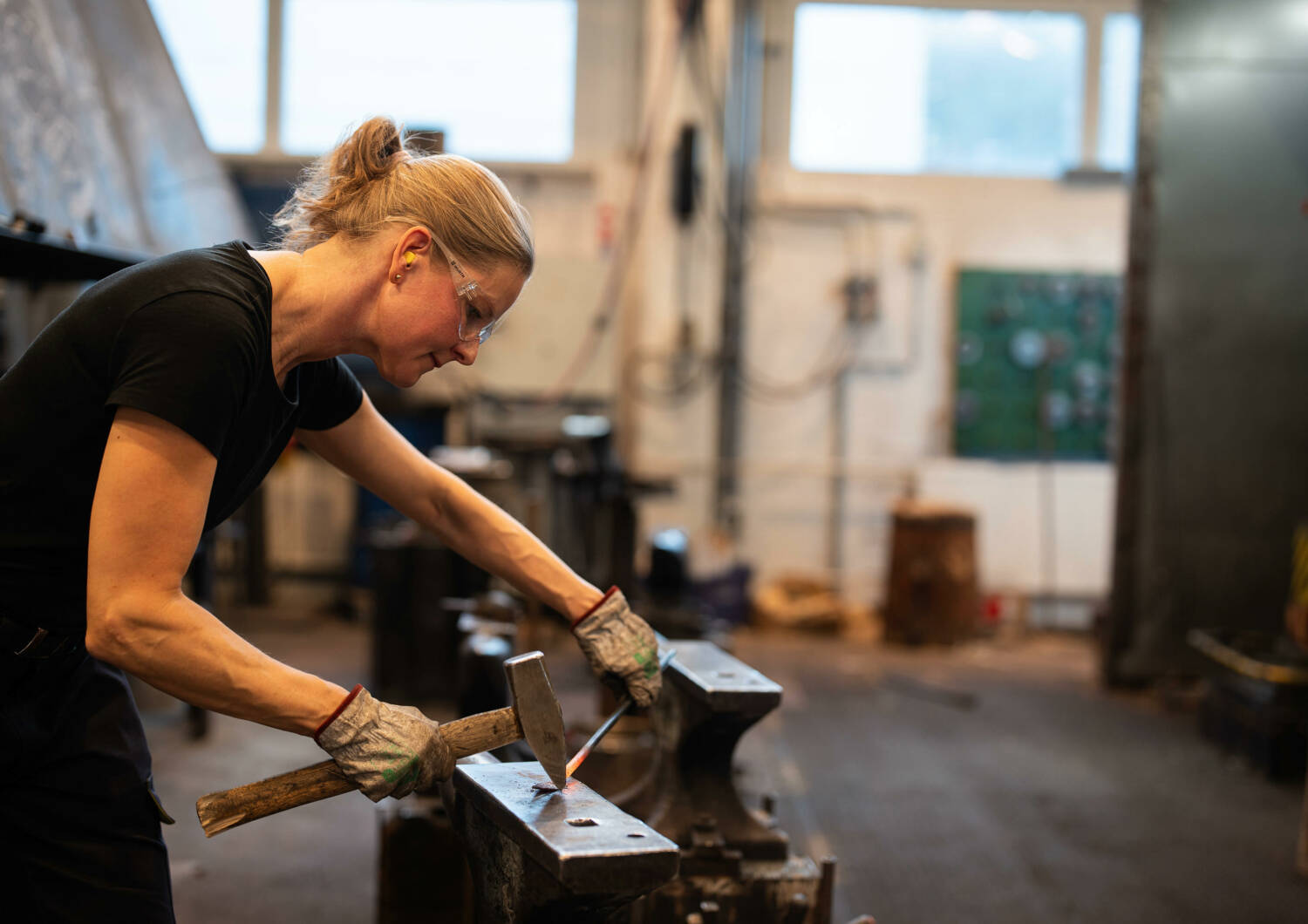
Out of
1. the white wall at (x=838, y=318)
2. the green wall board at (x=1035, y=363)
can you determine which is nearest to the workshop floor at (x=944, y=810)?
the white wall at (x=838, y=318)

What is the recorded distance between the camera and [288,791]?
46.9 inches

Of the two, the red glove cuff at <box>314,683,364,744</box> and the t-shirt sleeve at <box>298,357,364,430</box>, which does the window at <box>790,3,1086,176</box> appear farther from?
the red glove cuff at <box>314,683,364,744</box>

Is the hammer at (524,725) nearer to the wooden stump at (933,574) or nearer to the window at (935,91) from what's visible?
the wooden stump at (933,574)

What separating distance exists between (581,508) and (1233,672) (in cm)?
249

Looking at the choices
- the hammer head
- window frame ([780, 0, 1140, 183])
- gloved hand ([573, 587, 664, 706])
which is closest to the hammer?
the hammer head

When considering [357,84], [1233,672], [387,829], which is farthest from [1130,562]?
[357,84]

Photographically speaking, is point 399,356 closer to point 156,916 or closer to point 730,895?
point 156,916

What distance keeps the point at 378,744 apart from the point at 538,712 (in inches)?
8.3

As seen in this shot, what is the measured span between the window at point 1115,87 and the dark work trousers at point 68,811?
18.9 feet

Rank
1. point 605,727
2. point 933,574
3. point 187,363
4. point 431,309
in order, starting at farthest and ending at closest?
point 933,574 < point 605,727 < point 431,309 < point 187,363

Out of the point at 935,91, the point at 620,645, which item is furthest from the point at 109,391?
the point at 935,91

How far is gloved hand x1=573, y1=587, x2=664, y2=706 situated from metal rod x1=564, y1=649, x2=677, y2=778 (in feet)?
0.09

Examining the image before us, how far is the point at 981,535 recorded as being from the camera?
18.4ft

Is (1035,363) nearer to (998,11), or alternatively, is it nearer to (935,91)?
(935,91)
